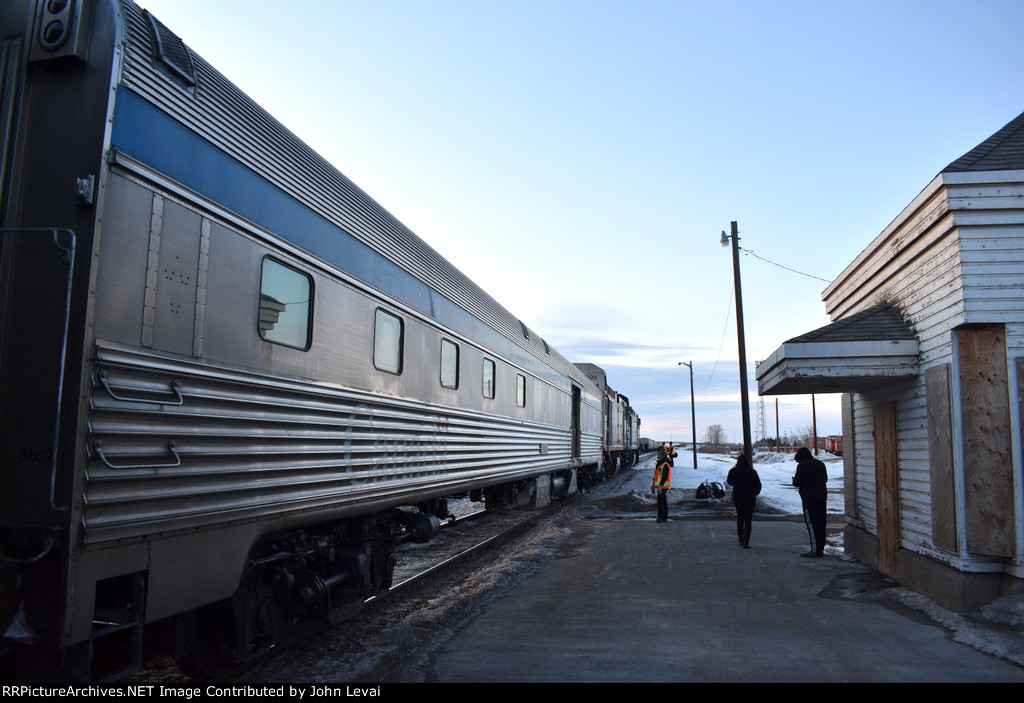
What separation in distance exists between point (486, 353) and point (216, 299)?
18.2 ft

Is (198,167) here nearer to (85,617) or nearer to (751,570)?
(85,617)

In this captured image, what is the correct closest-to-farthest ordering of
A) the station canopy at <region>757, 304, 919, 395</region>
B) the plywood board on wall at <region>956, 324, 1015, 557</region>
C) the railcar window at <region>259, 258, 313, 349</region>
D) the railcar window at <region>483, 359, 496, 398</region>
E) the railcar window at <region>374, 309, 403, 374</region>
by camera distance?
the railcar window at <region>259, 258, 313, 349</region>
the railcar window at <region>374, 309, 403, 374</region>
the plywood board on wall at <region>956, 324, 1015, 557</region>
the station canopy at <region>757, 304, 919, 395</region>
the railcar window at <region>483, 359, 496, 398</region>

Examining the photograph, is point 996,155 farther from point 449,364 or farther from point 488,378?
point 488,378

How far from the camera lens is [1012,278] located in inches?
247

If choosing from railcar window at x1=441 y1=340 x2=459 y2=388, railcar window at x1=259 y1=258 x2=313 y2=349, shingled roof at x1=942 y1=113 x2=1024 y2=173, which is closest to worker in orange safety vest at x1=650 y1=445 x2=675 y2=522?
railcar window at x1=441 y1=340 x2=459 y2=388

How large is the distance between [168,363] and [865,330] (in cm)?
688

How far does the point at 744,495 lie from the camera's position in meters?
10.5

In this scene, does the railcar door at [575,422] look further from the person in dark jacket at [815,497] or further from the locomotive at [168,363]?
the locomotive at [168,363]

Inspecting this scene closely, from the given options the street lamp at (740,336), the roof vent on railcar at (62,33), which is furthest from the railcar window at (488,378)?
the street lamp at (740,336)

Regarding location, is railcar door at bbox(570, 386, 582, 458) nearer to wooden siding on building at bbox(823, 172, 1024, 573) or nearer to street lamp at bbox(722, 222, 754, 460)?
street lamp at bbox(722, 222, 754, 460)

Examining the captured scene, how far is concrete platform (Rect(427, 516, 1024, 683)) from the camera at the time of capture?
4.81 meters

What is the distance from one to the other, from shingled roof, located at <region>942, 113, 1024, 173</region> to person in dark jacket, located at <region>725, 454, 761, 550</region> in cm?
517

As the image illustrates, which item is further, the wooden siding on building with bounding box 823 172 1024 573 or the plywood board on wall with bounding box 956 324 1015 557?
the wooden siding on building with bounding box 823 172 1024 573

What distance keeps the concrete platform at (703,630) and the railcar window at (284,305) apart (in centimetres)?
251
